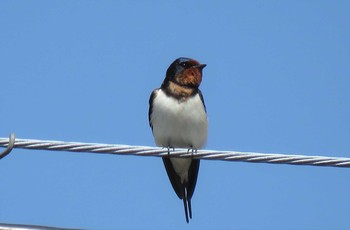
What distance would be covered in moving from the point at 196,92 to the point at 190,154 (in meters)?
1.60

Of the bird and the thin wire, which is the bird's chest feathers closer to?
the bird

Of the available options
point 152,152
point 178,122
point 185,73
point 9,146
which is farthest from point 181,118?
point 9,146

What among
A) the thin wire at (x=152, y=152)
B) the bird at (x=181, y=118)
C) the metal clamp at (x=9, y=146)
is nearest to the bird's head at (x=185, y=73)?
the bird at (x=181, y=118)

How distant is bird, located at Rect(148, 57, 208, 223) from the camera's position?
658 cm

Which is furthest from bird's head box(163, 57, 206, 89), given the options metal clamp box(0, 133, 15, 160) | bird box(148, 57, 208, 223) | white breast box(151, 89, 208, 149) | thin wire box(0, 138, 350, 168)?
metal clamp box(0, 133, 15, 160)

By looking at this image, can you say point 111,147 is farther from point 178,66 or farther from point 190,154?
point 178,66

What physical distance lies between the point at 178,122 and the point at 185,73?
0.49 meters

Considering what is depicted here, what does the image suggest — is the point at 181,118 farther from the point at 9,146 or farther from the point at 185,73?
the point at 9,146

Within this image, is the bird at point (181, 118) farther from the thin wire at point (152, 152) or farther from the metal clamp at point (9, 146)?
the metal clamp at point (9, 146)

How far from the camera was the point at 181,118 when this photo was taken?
6.56m

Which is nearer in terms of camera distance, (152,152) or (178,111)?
(152,152)

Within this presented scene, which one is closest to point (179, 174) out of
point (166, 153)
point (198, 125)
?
point (198, 125)

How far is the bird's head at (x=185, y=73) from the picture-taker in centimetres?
680

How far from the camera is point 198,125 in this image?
6.64m
